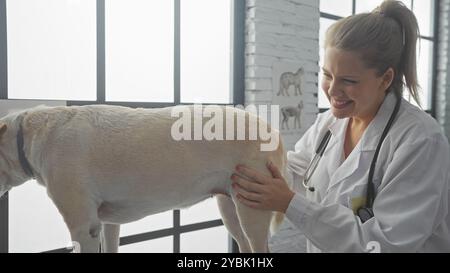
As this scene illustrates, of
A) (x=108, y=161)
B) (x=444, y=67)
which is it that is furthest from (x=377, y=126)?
(x=444, y=67)

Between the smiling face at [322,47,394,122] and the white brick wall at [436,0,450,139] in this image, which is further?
the white brick wall at [436,0,450,139]

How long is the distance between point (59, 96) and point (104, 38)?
0.32 m

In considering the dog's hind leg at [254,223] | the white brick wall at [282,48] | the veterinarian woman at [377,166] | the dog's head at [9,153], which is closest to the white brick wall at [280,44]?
the white brick wall at [282,48]

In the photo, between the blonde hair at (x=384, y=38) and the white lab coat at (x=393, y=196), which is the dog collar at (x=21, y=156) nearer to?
the white lab coat at (x=393, y=196)

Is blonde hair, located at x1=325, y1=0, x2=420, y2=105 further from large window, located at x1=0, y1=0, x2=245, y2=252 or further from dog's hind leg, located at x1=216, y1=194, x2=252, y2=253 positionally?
large window, located at x1=0, y1=0, x2=245, y2=252

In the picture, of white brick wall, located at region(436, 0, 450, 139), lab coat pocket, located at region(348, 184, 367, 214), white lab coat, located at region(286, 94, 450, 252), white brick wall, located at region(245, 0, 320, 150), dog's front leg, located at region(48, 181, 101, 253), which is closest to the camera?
dog's front leg, located at region(48, 181, 101, 253)

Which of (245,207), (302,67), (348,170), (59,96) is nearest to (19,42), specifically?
(59,96)

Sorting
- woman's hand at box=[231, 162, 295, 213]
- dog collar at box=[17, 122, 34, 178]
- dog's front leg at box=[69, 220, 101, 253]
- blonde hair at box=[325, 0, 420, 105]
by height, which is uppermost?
blonde hair at box=[325, 0, 420, 105]

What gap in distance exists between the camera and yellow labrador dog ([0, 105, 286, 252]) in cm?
77

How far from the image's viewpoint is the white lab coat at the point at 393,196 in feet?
2.90

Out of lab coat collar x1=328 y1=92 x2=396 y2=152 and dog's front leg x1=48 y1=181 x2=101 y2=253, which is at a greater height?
lab coat collar x1=328 y1=92 x2=396 y2=152

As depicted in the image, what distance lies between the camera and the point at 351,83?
38.6 inches

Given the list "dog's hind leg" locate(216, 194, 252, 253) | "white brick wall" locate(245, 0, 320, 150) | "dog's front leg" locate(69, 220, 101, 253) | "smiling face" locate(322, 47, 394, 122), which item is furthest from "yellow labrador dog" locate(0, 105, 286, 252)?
"white brick wall" locate(245, 0, 320, 150)

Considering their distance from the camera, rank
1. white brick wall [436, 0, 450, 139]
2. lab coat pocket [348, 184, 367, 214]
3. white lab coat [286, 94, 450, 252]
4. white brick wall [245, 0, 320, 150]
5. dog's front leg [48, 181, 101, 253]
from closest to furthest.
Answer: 1. dog's front leg [48, 181, 101, 253]
2. white lab coat [286, 94, 450, 252]
3. lab coat pocket [348, 184, 367, 214]
4. white brick wall [245, 0, 320, 150]
5. white brick wall [436, 0, 450, 139]
